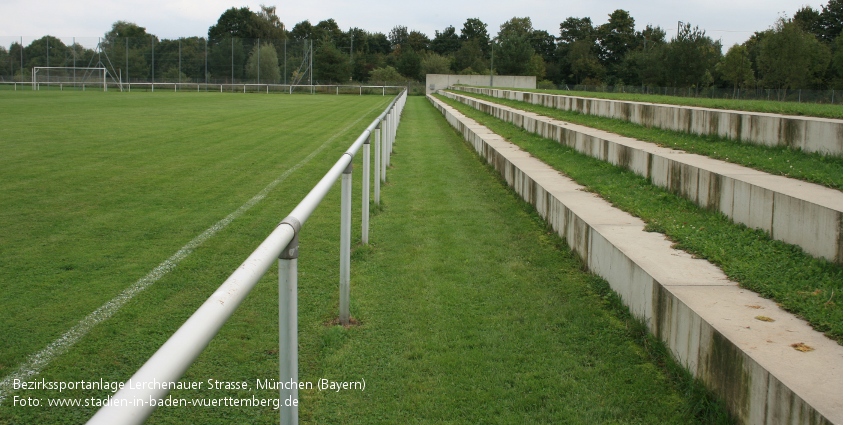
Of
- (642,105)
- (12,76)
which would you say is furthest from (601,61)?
(642,105)

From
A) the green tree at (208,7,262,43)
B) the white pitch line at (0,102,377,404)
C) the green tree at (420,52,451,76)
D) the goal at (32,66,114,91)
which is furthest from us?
the green tree at (208,7,262,43)

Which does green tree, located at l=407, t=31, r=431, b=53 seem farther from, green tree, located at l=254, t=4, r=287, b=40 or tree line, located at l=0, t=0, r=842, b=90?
green tree, located at l=254, t=4, r=287, b=40

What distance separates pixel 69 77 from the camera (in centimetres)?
6219

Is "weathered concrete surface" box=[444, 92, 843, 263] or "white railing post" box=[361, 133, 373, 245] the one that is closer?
"weathered concrete surface" box=[444, 92, 843, 263]

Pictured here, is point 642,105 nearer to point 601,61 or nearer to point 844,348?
point 844,348

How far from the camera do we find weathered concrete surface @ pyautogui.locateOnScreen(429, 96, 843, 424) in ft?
9.23

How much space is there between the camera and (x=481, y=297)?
5.30 metres

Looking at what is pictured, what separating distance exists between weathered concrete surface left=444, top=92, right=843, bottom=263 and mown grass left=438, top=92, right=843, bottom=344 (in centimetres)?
8

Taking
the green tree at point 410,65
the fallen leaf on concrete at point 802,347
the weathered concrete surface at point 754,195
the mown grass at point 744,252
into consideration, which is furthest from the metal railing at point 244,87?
the fallen leaf on concrete at point 802,347

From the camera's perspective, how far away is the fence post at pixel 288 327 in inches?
102

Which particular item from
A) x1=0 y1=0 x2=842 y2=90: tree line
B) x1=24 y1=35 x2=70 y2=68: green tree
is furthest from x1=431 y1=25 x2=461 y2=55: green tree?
x1=24 y1=35 x2=70 y2=68: green tree

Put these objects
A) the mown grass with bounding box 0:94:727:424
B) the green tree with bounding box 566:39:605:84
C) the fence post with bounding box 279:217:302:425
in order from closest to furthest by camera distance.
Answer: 1. the fence post with bounding box 279:217:302:425
2. the mown grass with bounding box 0:94:727:424
3. the green tree with bounding box 566:39:605:84

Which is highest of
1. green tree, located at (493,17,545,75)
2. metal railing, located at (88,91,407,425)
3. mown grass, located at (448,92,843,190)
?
green tree, located at (493,17,545,75)

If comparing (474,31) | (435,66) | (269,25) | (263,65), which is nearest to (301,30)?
(269,25)
